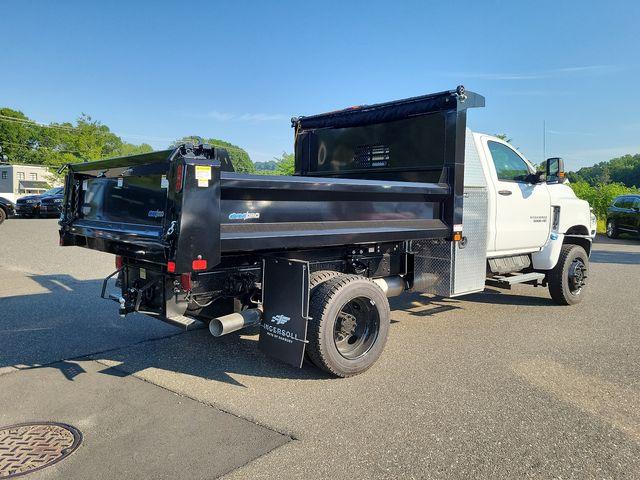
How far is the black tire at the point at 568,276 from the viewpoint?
7395 mm

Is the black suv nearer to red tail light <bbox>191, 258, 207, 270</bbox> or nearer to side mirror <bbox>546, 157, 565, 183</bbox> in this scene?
side mirror <bbox>546, 157, 565, 183</bbox>

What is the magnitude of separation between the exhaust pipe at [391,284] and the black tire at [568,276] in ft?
9.67

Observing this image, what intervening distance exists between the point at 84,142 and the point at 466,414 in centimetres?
5388

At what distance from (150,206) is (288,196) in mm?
1131

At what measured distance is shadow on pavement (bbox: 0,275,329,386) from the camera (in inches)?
187

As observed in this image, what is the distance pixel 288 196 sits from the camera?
4.22 m

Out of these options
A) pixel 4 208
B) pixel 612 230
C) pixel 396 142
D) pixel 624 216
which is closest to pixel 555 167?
pixel 396 142

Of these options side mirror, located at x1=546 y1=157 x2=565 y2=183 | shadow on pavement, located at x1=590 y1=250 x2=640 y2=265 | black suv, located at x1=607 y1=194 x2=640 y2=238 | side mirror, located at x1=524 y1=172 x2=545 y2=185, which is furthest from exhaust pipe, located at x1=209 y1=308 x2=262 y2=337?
black suv, located at x1=607 y1=194 x2=640 y2=238

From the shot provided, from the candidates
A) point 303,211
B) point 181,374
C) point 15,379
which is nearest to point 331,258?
Answer: point 303,211

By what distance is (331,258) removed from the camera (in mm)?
5047

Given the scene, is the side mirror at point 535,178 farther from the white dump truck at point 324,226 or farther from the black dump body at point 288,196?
the black dump body at point 288,196

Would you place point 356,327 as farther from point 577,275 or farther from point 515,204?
point 577,275

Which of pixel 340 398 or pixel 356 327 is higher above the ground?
pixel 356 327

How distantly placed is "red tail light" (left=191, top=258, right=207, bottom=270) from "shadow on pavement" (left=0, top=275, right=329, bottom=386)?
4.36ft
